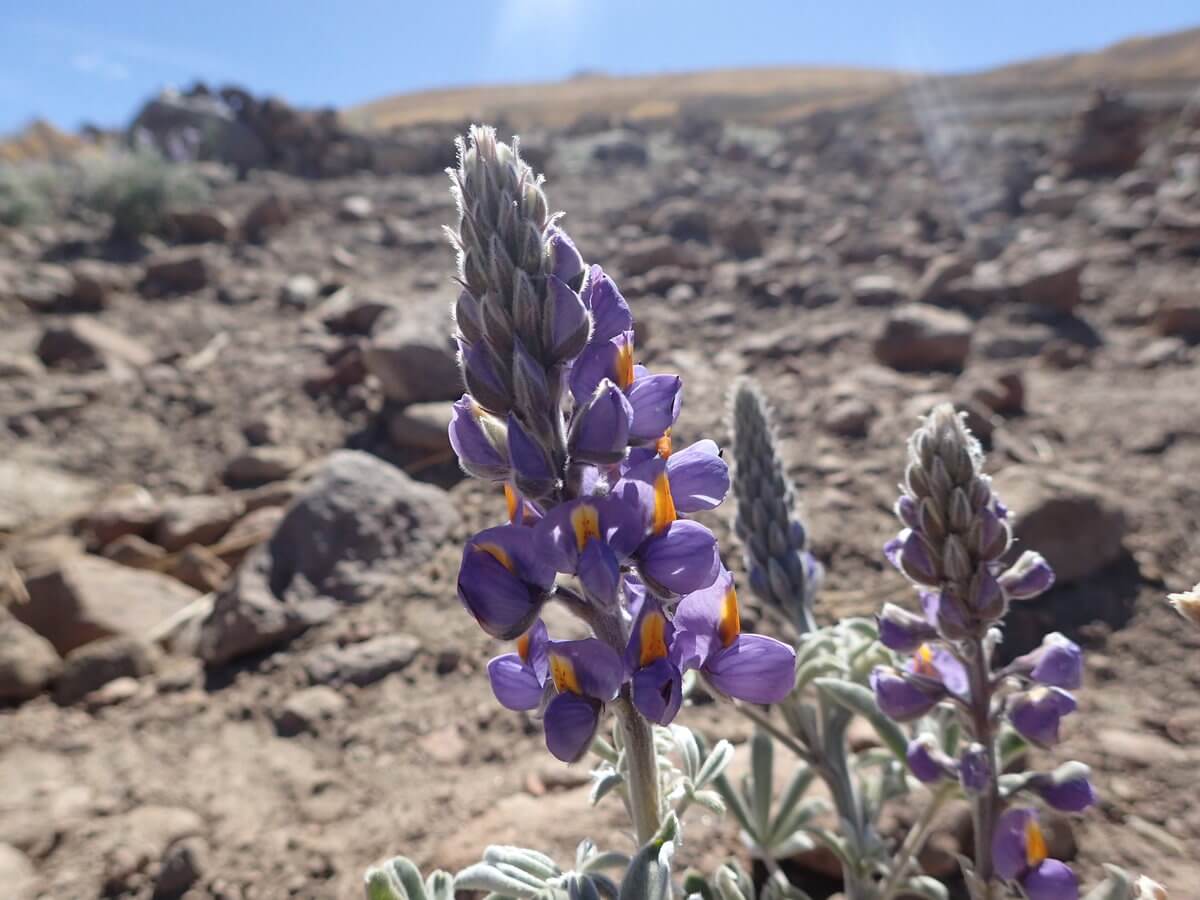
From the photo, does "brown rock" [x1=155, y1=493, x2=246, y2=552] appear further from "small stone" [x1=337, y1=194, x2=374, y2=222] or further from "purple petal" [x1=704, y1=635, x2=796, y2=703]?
"small stone" [x1=337, y1=194, x2=374, y2=222]

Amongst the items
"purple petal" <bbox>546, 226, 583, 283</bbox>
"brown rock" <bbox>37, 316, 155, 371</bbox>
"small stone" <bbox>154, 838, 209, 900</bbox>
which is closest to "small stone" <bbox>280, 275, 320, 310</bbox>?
"brown rock" <bbox>37, 316, 155, 371</bbox>

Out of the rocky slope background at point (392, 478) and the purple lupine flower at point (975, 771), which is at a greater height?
the purple lupine flower at point (975, 771)

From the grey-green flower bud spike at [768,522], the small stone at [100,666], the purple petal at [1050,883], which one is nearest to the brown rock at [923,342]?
the grey-green flower bud spike at [768,522]

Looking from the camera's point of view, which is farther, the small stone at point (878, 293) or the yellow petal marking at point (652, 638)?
the small stone at point (878, 293)

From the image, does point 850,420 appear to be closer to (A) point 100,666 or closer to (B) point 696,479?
(B) point 696,479

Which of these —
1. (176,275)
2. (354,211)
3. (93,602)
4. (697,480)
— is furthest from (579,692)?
(354,211)

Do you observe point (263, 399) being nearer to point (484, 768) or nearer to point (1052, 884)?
point (484, 768)

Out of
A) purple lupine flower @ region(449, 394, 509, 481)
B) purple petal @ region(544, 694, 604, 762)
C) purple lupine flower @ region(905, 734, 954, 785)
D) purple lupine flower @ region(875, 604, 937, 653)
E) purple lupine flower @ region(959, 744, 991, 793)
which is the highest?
purple lupine flower @ region(449, 394, 509, 481)

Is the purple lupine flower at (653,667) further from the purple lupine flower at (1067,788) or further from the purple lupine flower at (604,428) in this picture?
the purple lupine flower at (1067,788)

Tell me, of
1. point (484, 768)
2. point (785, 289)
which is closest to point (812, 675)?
point (484, 768)
